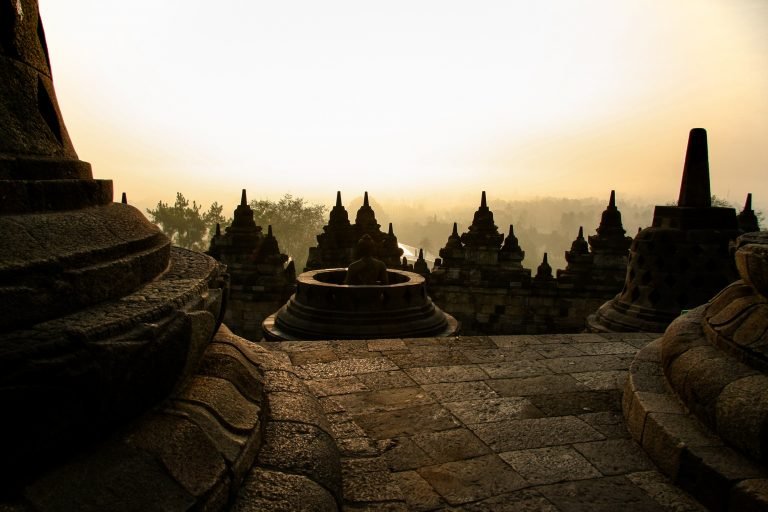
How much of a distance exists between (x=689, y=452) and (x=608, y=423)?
2.83 feet

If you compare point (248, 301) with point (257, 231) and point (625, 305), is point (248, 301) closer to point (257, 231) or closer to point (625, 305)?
point (257, 231)

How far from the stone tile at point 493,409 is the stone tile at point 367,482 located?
0.97 metres

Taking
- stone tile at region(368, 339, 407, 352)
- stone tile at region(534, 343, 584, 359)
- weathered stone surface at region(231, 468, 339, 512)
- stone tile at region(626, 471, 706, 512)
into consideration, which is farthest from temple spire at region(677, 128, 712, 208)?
weathered stone surface at region(231, 468, 339, 512)

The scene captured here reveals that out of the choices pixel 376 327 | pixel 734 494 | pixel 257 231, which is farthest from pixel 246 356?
pixel 257 231

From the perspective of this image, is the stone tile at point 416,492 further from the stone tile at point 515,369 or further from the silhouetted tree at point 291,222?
the silhouetted tree at point 291,222

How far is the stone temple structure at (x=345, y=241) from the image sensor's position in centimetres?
1432

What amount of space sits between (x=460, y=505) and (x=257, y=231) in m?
12.9

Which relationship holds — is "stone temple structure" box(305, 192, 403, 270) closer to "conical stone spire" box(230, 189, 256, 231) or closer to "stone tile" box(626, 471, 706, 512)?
"conical stone spire" box(230, 189, 256, 231)

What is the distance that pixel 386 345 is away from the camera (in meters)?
5.16

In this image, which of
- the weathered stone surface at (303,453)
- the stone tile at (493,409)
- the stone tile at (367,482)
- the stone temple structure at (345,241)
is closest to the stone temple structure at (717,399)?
the stone tile at (493,409)

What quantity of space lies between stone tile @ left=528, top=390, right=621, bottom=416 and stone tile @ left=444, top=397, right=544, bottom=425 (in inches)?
3.7

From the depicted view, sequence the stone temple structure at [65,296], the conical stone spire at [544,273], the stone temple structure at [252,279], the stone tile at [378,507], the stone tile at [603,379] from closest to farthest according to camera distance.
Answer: the stone temple structure at [65,296] → the stone tile at [378,507] → the stone tile at [603,379] → the stone temple structure at [252,279] → the conical stone spire at [544,273]

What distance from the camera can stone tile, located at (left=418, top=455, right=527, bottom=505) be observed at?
267 cm

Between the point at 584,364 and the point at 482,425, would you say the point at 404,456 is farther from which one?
the point at 584,364
